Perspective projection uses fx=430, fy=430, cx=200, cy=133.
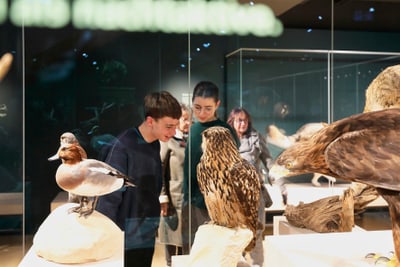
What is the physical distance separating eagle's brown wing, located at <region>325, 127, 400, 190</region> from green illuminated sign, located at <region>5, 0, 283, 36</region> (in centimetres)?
206

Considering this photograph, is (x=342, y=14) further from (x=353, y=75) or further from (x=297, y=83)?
(x=297, y=83)

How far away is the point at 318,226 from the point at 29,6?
2.50 metres

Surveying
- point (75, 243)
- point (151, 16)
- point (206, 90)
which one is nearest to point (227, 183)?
point (75, 243)

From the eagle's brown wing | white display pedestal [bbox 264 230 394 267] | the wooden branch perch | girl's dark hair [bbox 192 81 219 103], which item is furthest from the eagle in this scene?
girl's dark hair [bbox 192 81 219 103]

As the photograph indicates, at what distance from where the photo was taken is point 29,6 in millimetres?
3033

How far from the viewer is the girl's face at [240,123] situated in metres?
3.34

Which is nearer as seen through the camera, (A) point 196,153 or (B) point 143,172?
(B) point 143,172

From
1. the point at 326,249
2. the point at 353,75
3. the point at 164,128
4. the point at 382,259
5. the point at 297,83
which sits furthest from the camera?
the point at 353,75

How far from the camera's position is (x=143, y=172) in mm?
3090

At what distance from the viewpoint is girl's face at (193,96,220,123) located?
326 cm

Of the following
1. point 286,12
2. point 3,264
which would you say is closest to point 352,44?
point 286,12

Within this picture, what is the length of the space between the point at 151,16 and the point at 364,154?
221 centimetres

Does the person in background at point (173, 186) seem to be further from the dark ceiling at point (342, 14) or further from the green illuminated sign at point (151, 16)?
the dark ceiling at point (342, 14)

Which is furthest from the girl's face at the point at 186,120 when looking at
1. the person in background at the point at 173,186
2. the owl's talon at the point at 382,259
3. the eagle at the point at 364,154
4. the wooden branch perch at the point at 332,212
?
the owl's talon at the point at 382,259
